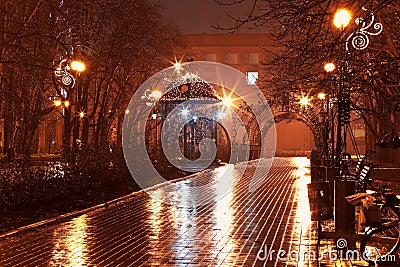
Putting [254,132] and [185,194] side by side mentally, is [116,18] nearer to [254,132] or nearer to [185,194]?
[185,194]

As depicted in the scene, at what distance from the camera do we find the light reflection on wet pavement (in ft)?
30.4

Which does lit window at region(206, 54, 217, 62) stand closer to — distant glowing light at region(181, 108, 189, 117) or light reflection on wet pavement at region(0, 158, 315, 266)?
distant glowing light at region(181, 108, 189, 117)

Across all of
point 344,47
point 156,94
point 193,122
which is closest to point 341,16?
point 344,47

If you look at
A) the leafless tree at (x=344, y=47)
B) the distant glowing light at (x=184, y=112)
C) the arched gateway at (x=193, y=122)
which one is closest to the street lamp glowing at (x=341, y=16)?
the leafless tree at (x=344, y=47)

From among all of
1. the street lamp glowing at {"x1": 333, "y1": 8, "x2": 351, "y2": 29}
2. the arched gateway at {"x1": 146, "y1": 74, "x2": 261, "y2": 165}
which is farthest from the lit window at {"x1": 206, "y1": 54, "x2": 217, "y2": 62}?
the street lamp glowing at {"x1": 333, "y1": 8, "x2": 351, "y2": 29}

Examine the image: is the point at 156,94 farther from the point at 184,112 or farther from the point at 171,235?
the point at 171,235

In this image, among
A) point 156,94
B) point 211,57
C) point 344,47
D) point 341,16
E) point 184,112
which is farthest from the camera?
point 211,57

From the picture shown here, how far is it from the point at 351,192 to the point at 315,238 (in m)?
0.93

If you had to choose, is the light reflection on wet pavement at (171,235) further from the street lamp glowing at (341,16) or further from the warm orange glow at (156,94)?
the warm orange glow at (156,94)

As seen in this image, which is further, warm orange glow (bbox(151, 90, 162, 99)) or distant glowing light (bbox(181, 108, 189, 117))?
distant glowing light (bbox(181, 108, 189, 117))

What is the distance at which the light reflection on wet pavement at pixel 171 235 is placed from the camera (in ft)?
30.4

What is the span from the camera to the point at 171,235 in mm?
11477

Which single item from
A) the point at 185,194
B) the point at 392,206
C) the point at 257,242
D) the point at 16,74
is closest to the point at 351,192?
the point at 257,242

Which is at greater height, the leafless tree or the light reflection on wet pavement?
the leafless tree
